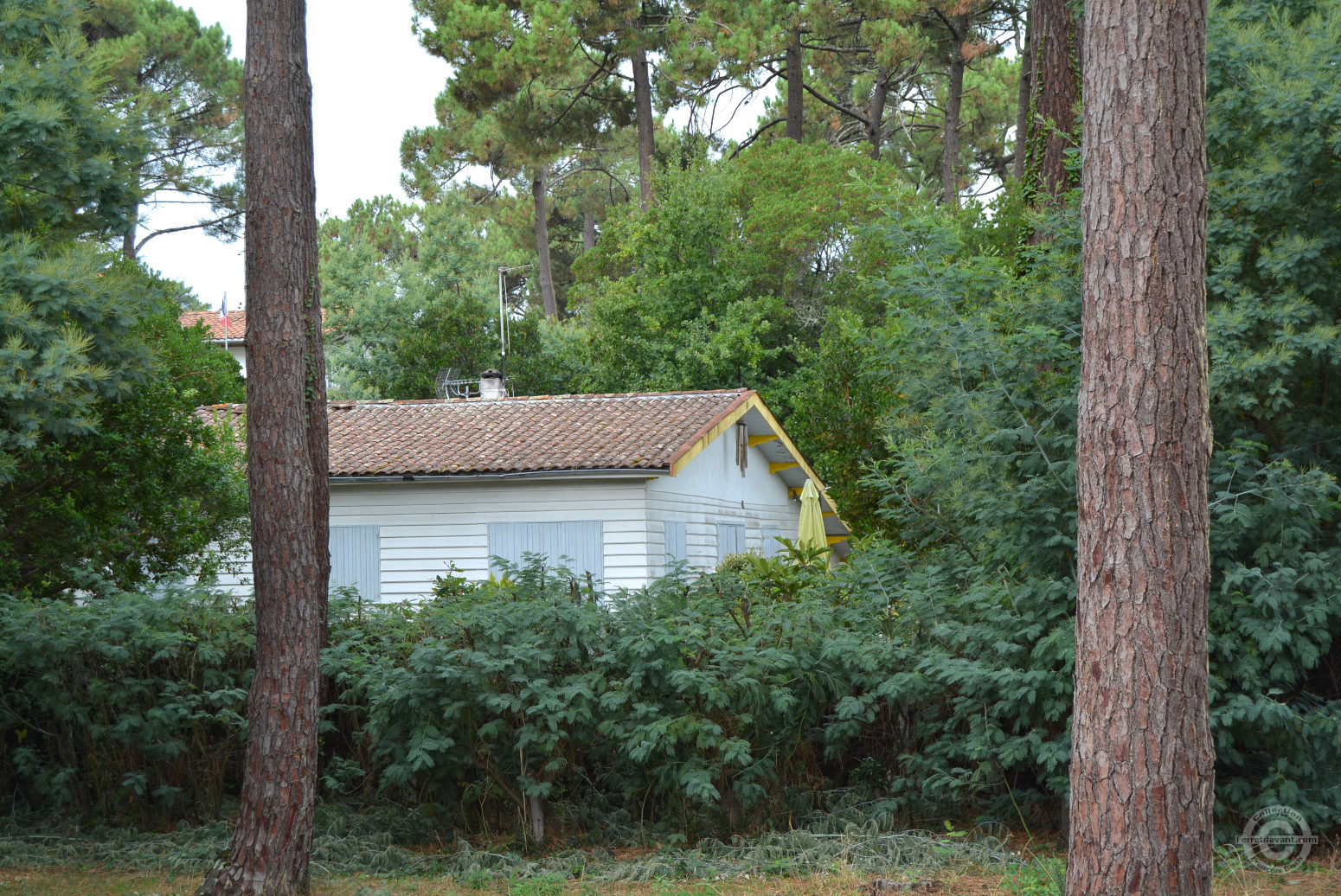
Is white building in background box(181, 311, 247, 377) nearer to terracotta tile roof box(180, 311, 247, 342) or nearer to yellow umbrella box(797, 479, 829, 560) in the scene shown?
terracotta tile roof box(180, 311, 247, 342)

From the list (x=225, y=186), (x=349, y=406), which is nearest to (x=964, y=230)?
(x=349, y=406)

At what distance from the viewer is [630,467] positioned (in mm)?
15719

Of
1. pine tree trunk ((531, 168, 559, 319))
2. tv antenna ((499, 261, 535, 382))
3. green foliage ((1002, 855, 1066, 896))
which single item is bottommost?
green foliage ((1002, 855, 1066, 896))

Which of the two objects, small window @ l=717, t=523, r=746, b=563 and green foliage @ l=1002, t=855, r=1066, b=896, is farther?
small window @ l=717, t=523, r=746, b=563

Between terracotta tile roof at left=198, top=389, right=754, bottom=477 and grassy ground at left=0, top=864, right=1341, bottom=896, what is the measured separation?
9.88 meters

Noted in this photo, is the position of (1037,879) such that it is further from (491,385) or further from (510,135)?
(510,135)

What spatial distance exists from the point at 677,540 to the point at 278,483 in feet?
39.2

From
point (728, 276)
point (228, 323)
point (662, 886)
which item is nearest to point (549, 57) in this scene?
point (728, 276)

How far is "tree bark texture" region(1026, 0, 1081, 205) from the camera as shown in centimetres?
950

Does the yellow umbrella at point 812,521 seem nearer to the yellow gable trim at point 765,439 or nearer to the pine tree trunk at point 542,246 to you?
the yellow gable trim at point 765,439

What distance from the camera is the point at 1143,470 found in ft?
13.4

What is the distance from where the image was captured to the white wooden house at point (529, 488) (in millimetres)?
16344

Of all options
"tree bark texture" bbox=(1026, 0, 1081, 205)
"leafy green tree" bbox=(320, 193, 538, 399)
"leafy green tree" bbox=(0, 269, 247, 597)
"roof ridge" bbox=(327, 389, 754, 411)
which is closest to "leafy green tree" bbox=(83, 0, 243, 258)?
"leafy green tree" bbox=(320, 193, 538, 399)

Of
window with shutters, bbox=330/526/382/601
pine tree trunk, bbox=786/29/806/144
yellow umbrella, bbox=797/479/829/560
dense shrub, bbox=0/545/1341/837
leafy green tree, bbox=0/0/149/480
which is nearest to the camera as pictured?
dense shrub, bbox=0/545/1341/837
